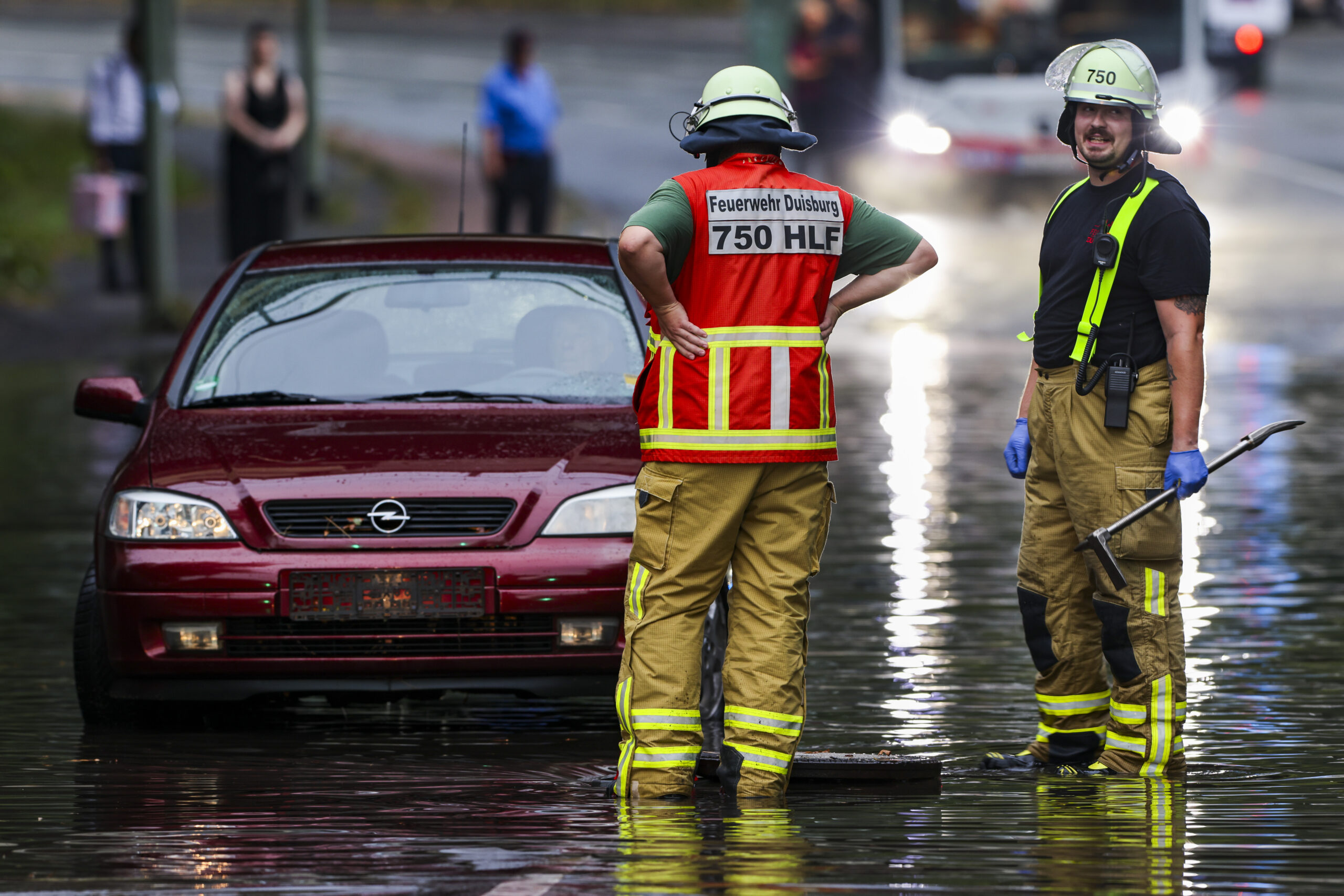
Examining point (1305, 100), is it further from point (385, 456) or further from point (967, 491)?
point (385, 456)

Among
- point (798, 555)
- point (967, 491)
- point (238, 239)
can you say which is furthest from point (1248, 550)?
point (238, 239)

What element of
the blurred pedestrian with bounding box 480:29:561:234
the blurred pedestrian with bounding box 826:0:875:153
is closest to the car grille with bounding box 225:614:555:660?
the blurred pedestrian with bounding box 480:29:561:234

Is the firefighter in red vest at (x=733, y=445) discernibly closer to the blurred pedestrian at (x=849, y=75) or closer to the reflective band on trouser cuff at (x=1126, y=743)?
the reflective band on trouser cuff at (x=1126, y=743)

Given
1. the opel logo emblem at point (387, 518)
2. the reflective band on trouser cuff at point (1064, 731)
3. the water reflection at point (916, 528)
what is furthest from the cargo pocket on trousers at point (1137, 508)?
the opel logo emblem at point (387, 518)

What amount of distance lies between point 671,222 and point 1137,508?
1331 millimetres

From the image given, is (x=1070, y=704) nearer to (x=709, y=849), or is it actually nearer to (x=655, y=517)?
(x=655, y=517)

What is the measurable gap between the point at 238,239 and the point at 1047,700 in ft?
48.1

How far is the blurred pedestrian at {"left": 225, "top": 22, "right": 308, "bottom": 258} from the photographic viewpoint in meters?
19.7

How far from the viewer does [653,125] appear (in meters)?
34.3

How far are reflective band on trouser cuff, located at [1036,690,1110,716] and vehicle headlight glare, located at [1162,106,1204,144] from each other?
2193 centimetres

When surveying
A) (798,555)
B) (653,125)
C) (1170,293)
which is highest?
(653,125)

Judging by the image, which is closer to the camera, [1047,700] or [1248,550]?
[1047,700]

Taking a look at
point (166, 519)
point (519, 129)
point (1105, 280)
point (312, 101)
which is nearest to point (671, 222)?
point (1105, 280)

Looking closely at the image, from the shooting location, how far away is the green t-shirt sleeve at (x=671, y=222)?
5.75 m
